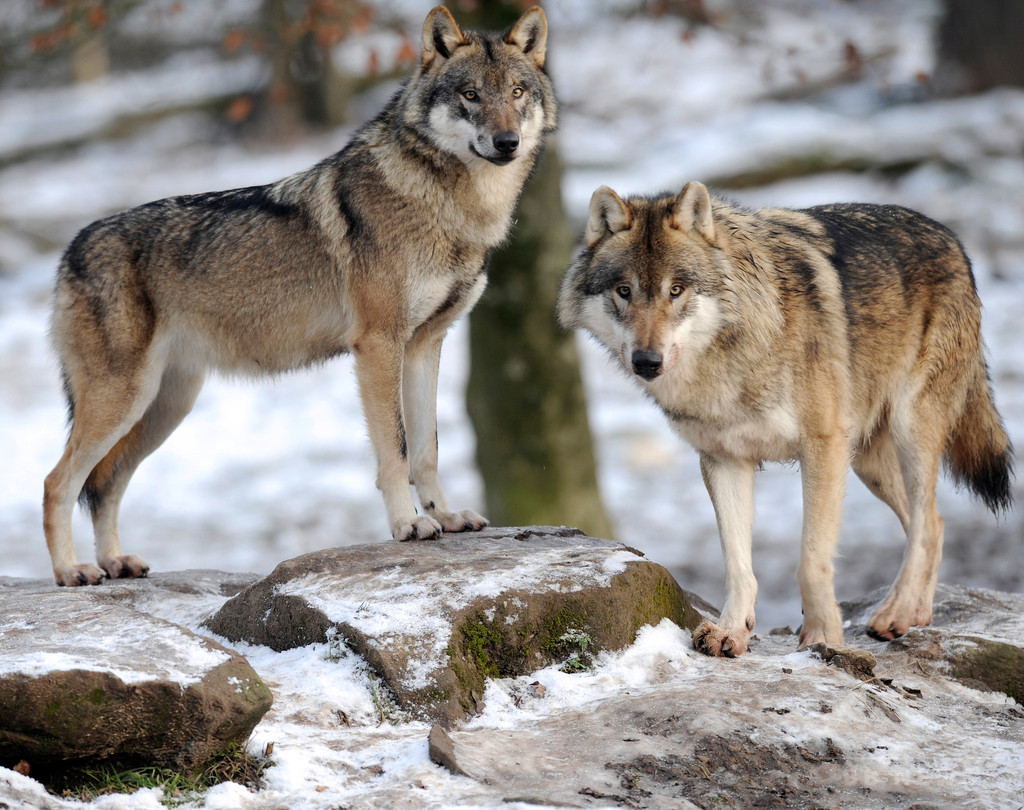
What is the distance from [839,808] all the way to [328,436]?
8.77 metres

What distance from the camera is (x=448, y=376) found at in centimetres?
1230

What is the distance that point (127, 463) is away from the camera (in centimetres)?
547

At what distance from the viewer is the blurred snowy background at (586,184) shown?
8.99m

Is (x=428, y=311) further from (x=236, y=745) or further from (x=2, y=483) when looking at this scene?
(x=2, y=483)

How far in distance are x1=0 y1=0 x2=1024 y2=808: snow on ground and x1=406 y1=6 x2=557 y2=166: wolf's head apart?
160 centimetres

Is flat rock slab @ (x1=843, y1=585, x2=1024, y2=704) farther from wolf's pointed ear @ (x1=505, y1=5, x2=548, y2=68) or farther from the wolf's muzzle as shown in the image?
wolf's pointed ear @ (x1=505, y1=5, x2=548, y2=68)

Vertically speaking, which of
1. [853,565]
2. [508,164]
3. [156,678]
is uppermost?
[508,164]

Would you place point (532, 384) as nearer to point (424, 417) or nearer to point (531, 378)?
point (531, 378)

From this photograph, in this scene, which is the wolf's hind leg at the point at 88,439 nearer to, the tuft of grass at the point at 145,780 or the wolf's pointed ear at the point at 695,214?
the tuft of grass at the point at 145,780

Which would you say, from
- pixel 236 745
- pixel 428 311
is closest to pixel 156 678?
pixel 236 745

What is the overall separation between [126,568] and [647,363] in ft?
9.39

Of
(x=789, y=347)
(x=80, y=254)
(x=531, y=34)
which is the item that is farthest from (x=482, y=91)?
(x=80, y=254)

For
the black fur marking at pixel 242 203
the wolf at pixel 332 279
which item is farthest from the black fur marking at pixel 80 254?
the black fur marking at pixel 242 203

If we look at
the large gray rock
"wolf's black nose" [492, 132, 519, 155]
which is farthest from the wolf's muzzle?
the large gray rock
